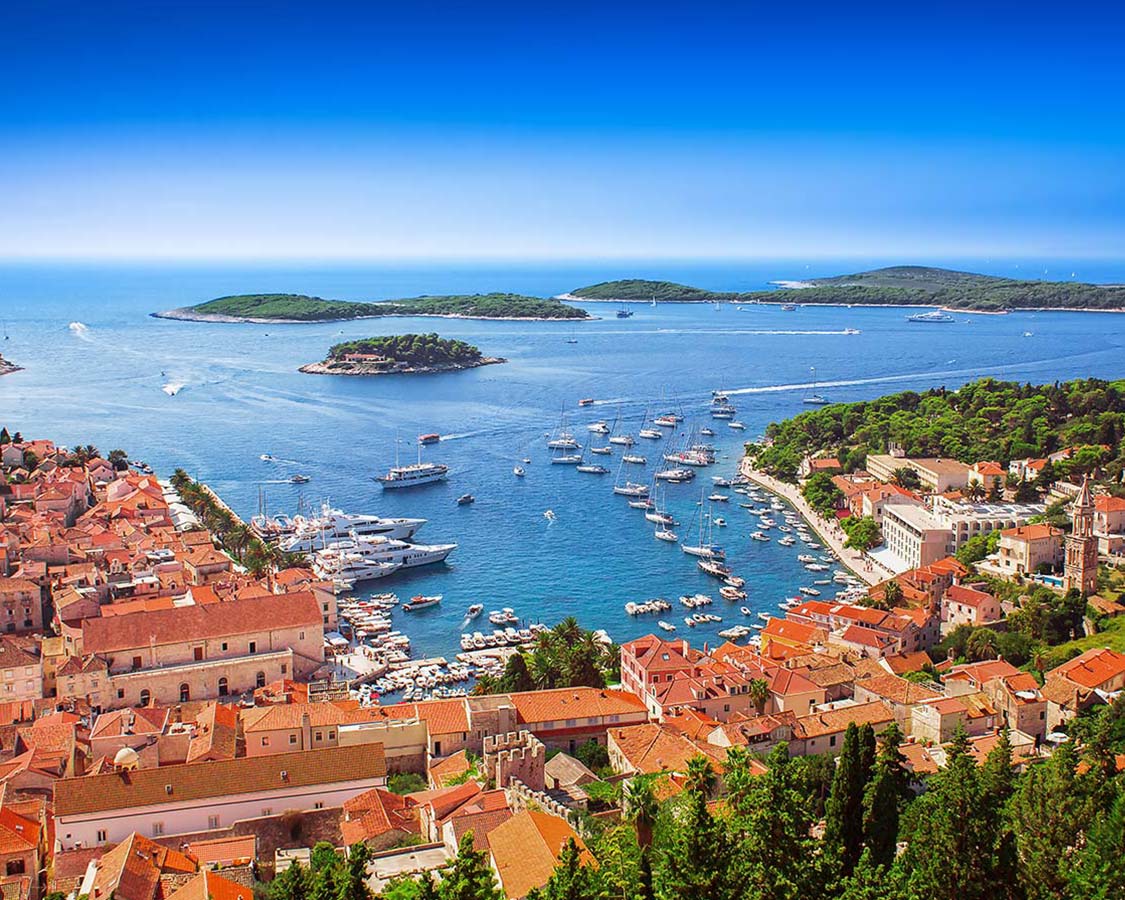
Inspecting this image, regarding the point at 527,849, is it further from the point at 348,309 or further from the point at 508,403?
the point at 348,309

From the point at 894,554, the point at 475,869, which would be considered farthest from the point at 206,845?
the point at 894,554

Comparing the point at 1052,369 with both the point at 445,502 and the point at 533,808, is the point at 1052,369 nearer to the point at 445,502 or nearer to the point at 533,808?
the point at 445,502

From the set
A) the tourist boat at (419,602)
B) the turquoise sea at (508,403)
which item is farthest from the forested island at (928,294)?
the tourist boat at (419,602)

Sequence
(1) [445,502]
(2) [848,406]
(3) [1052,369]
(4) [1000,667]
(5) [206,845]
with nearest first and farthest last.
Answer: (5) [206,845]
(4) [1000,667]
(1) [445,502]
(2) [848,406]
(3) [1052,369]

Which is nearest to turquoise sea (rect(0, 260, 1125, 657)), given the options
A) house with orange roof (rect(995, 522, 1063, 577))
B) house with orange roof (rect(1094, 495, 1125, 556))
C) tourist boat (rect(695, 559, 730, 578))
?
tourist boat (rect(695, 559, 730, 578))

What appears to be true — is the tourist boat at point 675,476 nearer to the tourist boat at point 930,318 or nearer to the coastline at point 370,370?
the coastline at point 370,370

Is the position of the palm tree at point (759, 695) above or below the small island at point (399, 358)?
below
